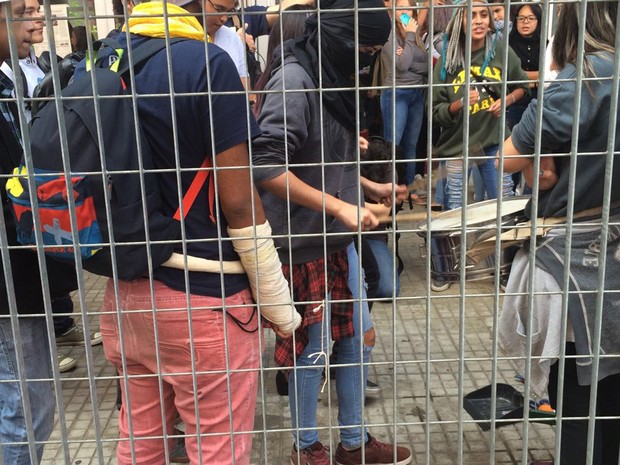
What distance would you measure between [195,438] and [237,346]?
31 cm

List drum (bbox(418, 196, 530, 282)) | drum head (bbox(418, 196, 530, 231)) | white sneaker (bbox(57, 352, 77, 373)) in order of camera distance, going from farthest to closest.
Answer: white sneaker (bbox(57, 352, 77, 373))
drum head (bbox(418, 196, 530, 231))
drum (bbox(418, 196, 530, 282))

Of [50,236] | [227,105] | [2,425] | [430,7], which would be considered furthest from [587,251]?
[2,425]

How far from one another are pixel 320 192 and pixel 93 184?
2.34 ft

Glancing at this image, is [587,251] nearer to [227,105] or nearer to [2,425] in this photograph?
[227,105]

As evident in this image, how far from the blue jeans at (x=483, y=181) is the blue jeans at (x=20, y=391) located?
190 centimetres

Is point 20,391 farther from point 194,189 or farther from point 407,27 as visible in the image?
point 407,27

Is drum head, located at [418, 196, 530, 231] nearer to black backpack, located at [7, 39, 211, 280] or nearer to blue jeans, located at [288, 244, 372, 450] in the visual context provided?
blue jeans, located at [288, 244, 372, 450]

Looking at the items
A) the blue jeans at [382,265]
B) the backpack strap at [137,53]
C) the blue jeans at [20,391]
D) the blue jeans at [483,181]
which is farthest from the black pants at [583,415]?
the blue jeans at [20,391]

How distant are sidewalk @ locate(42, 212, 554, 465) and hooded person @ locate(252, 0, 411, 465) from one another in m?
0.17

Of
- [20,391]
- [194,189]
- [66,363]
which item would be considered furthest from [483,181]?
[20,391]

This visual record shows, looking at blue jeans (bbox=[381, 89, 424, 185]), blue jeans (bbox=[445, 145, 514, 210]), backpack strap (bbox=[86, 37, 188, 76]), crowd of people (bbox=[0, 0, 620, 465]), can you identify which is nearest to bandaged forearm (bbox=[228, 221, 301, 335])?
crowd of people (bbox=[0, 0, 620, 465])

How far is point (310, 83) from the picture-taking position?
245 cm

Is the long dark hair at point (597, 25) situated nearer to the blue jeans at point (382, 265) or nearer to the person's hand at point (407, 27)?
the blue jeans at point (382, 265)

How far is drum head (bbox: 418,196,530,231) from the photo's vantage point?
2104 millimetres
